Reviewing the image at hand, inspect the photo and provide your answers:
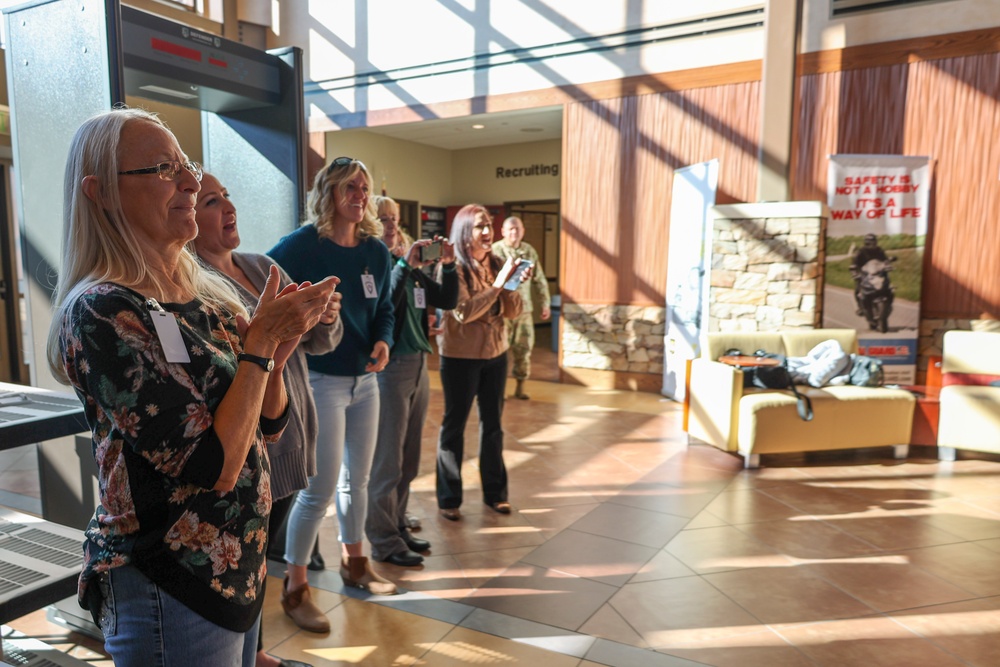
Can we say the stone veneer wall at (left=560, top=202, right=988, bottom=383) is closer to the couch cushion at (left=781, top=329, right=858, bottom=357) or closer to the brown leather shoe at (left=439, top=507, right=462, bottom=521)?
the couch cushion at (left=781, top=329, right=858, bottom=357)

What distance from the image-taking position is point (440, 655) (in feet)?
7.92

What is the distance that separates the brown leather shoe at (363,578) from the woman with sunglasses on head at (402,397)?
0.87 ft

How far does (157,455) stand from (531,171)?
11039 mm

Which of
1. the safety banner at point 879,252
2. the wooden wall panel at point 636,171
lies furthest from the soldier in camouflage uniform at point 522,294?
the safety banner at point 879,252

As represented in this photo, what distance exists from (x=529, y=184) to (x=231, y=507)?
1098 cm

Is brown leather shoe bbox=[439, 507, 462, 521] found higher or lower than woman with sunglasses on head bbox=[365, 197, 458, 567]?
lower

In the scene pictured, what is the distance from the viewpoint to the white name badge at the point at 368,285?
8.69ft

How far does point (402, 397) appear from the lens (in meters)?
3.06

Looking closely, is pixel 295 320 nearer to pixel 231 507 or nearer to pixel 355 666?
pixel 231 507

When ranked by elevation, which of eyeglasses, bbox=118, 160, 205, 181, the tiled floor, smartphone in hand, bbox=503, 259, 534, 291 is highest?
eyeglasses, bbox=118, 160, 205, 181

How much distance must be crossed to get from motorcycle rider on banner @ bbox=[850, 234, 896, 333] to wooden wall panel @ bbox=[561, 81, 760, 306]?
1197 mm

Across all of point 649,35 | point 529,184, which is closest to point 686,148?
Result: point 649,35

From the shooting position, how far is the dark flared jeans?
11.5 feet

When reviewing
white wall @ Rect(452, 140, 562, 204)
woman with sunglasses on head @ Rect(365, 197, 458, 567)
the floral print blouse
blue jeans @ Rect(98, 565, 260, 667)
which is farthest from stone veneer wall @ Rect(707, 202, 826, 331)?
blue jeans @ Rect(98, 565, 260, 667)
